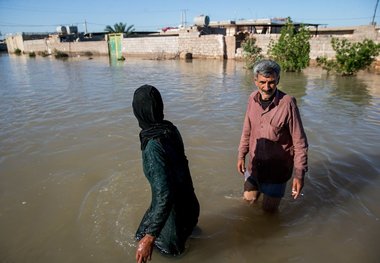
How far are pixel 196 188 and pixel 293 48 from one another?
41.5 feet

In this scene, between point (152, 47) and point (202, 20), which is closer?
point (202, 20)

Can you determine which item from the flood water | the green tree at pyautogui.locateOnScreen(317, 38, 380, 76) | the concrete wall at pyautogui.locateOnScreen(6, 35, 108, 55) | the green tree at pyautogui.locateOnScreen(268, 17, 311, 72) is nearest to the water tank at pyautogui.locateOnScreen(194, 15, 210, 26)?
the concrete wall at pyautogui.locateOnScreen(6, 35, 108, 55)

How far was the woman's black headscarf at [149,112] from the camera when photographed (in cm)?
185

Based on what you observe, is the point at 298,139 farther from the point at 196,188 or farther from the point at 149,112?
the point at 196,188

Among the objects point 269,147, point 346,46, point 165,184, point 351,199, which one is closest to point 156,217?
point 165,184

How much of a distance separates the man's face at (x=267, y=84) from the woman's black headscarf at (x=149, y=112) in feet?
3.16

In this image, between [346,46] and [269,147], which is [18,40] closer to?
[346,46]

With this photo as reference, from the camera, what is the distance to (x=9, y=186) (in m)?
4.15

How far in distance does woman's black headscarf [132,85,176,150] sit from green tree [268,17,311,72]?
1427cm

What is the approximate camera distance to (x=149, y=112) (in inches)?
73.9

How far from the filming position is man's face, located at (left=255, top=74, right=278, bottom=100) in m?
2.43

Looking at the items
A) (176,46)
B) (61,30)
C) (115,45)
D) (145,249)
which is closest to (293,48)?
(145,249)

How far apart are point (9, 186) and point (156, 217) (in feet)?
10.7

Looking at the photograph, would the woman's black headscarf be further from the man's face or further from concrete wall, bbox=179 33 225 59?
concrete wall, bbox=179 33 225 59
